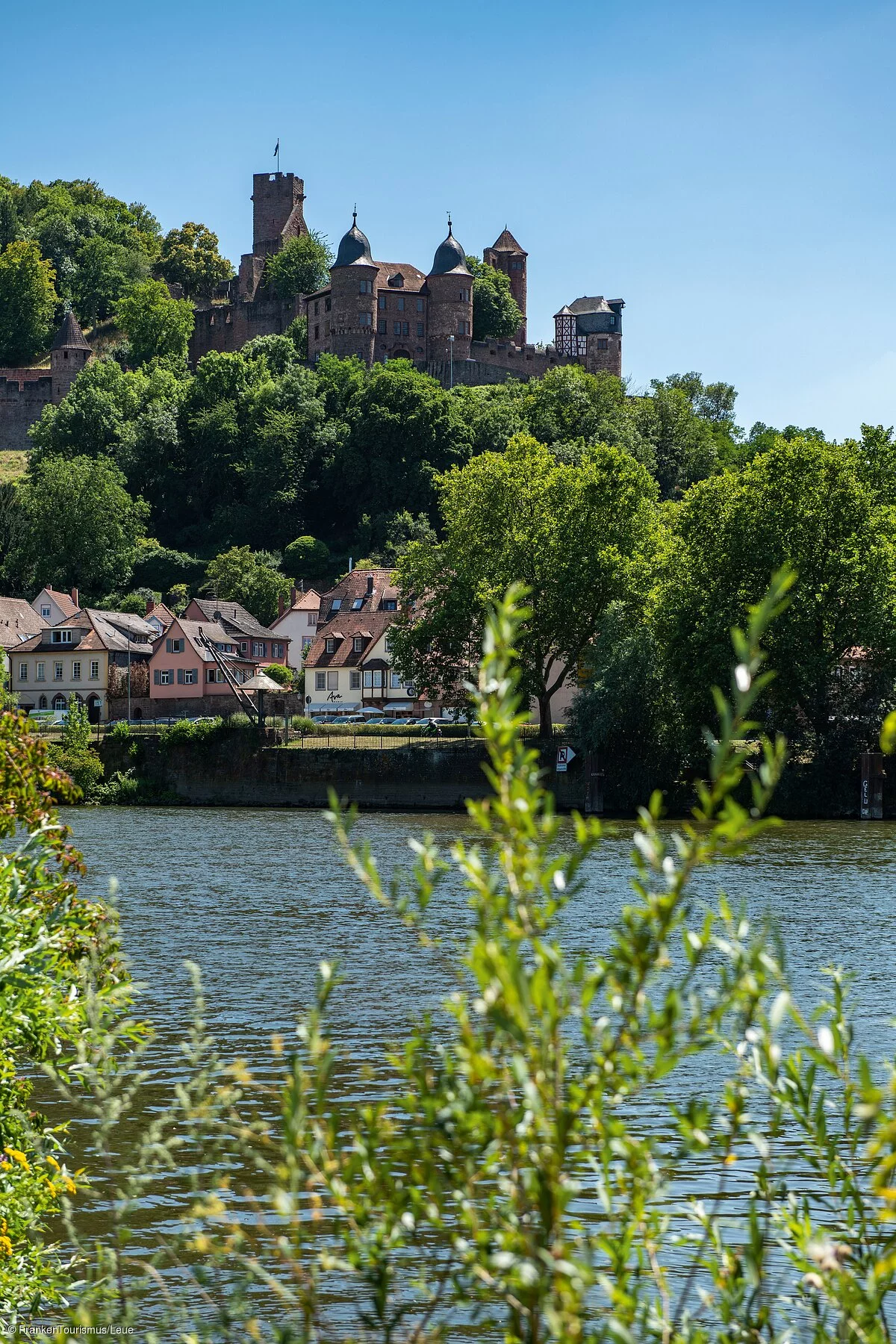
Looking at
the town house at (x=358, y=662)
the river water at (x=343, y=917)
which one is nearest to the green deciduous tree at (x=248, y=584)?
the town house at (x=358, y=662)

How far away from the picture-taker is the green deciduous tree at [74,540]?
365ft

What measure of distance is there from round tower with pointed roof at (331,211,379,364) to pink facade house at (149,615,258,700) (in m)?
54.3

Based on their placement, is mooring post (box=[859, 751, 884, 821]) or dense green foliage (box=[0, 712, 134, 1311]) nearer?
dense green foliage (box=[0, 712, 134, 1311])

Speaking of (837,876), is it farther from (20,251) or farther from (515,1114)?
(20,251)

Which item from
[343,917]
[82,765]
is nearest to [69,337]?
[82,765]

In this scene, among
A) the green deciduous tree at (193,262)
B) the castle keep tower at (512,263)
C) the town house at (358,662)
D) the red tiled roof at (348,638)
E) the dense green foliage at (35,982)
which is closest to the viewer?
the dense green foliage at (35,982)

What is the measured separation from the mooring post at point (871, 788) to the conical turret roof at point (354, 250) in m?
93.1

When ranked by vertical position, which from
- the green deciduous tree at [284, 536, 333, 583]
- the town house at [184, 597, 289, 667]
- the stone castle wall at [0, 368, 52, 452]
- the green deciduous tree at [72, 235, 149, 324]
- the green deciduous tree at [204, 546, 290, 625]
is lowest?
the town house at [184, 597, 289, 667]

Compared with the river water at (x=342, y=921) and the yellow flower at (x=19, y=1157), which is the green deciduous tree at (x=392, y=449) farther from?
the yellow flower at (x=19, y=1157)

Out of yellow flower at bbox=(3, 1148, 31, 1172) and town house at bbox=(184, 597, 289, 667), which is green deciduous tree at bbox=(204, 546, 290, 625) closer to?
town house at bbox=(184, 597, 289, 667)

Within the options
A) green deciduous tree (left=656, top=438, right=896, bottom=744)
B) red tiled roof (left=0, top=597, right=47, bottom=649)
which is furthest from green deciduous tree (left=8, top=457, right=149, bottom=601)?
green deciduous tree (left=656, top=438, right=896, bottom=744)

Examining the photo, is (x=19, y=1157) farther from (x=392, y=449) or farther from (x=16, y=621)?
(x=392, y=449)

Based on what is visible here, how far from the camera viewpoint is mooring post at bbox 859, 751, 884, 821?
5478cm

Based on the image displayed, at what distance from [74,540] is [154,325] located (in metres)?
45.4
